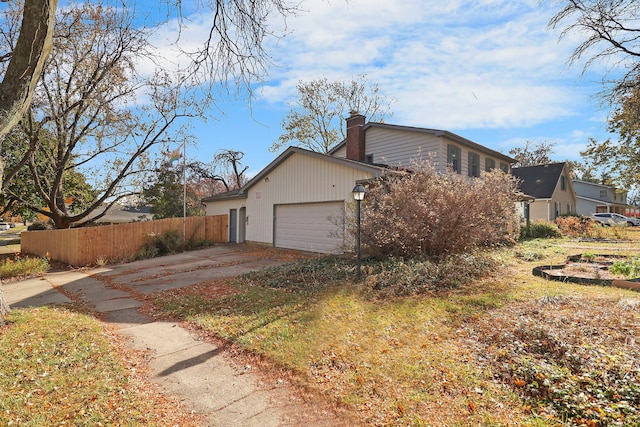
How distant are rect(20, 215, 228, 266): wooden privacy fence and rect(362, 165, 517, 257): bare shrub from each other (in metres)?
11.3

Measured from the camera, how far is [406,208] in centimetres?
870

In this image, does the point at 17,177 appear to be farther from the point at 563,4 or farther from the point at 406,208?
the point at 563,4

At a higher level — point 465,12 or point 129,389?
point 465,12

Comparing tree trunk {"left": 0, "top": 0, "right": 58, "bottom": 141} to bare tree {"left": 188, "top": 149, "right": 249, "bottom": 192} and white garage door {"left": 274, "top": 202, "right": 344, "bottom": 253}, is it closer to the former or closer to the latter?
white garage door {"left": 274, "top": 202, "right": 344, "bottom": 253}

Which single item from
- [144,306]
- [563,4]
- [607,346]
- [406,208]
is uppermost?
[563,4]

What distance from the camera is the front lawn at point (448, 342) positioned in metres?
2.97

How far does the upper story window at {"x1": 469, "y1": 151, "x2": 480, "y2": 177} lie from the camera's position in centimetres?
1612

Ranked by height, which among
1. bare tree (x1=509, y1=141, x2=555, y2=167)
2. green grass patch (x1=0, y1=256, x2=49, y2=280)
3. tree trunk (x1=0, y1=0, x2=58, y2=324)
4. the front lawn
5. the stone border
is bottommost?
green grass patch (x1=0, y1=256, x2=49, y2=280)

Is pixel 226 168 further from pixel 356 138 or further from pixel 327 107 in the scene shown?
pixel 356 138

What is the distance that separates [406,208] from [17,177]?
17865 millimetres

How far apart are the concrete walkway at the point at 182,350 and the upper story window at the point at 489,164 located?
12.6m

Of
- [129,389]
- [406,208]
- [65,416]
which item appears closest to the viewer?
[65,416]

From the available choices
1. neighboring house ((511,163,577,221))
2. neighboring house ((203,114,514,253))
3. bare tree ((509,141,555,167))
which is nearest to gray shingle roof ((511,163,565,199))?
neighboring house ((511,163,577,221))

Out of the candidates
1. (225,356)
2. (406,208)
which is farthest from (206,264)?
(225,356)
